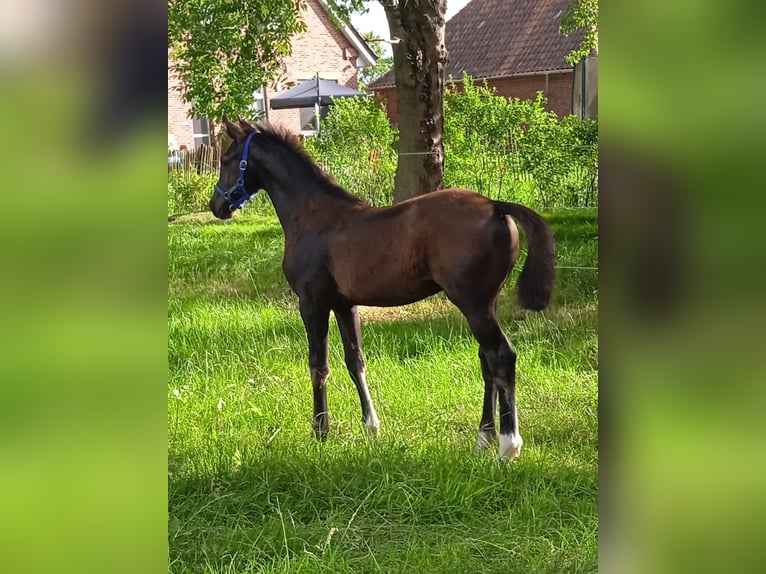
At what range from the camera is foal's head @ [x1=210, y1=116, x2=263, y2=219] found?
4094 millimetres

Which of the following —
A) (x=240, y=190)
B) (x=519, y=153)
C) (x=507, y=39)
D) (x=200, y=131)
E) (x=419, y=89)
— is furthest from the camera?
(x=200, y=131)

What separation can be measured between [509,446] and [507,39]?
13797mm

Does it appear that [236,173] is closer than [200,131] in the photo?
Yes

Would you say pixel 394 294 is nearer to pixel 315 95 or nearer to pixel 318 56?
pixel 315 95

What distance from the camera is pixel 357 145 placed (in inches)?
411

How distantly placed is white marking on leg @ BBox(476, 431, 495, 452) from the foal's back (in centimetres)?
77

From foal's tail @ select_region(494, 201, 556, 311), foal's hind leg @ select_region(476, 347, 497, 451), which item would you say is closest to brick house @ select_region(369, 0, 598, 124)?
foal's hind leg @ select_region(476, 347, 497, 451)

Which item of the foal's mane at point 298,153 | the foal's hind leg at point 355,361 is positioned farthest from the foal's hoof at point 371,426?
the foal's mane at point 298,153

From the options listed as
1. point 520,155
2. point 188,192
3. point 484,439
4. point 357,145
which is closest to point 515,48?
point 357,145

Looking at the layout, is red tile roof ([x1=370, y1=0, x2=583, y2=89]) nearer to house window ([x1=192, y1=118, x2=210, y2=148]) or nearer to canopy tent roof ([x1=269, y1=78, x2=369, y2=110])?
canopy tent roof ([x1=269, y1=78, x2=369, y2=110])
